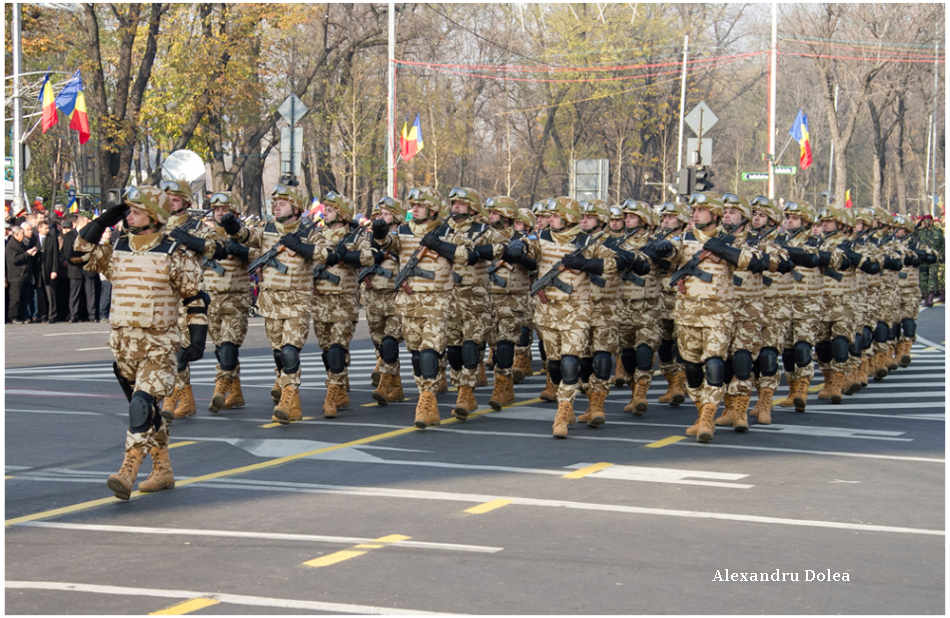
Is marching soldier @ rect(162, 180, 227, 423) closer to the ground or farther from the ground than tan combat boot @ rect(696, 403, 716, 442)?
farther from the ground

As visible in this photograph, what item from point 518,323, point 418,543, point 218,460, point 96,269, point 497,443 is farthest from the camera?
point 518,323

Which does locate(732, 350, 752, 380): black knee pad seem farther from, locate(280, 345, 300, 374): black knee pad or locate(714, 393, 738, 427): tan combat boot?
locate(280, 345, 300, 374): black knee pad

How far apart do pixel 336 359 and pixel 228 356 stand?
41.4 inches

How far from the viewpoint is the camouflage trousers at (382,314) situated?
41.5ft

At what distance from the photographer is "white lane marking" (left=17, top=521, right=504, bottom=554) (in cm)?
661

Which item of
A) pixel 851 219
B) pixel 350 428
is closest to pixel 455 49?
pixel 851 219

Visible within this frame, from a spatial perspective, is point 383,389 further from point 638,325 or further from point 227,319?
point 638,325

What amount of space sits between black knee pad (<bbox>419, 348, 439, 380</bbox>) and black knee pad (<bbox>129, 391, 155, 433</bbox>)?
3.46m

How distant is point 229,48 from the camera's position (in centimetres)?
3350

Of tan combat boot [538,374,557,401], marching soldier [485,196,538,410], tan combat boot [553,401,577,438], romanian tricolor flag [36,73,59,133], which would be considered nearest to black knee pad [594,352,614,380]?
tan combat boot [553,401,577,438]

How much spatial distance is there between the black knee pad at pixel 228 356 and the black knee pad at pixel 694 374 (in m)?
4.38

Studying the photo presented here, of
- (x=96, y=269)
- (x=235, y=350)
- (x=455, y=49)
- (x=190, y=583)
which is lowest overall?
(x=190, y=583)

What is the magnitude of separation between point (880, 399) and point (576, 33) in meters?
41.5

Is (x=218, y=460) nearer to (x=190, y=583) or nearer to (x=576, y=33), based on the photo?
(x=190, y=583)
